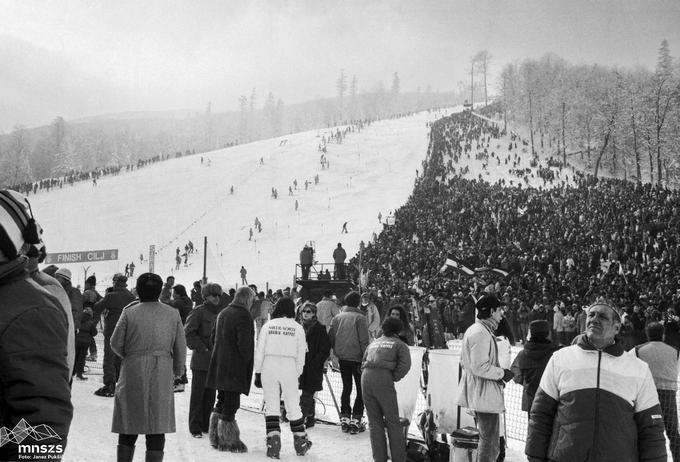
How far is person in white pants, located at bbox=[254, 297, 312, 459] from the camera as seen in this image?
20.0 ft

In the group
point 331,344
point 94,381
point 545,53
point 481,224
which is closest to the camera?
point 331,344

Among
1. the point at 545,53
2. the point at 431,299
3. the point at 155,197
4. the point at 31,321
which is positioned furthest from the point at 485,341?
the point at 545,53

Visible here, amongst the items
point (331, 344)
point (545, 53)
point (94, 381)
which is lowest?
point (94, 381)

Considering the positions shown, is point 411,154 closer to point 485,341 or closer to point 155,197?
point 155,197

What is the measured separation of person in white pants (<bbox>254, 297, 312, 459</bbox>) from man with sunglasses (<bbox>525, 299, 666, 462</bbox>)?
3284 mm

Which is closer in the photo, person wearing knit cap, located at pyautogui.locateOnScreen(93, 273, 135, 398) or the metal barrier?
the metal barrier

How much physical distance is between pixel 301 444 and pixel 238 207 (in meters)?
41.8

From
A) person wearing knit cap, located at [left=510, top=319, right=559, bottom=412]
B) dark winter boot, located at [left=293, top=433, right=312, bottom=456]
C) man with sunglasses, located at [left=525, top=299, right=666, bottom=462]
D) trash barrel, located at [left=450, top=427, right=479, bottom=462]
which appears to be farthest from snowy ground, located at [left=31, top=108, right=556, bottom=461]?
man with sunglasses, located at [left=525, top=299, right=666, bottom=462]

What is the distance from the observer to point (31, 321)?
1.76m

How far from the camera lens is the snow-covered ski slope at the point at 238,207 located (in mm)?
37000

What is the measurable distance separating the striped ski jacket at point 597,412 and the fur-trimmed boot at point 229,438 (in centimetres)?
365

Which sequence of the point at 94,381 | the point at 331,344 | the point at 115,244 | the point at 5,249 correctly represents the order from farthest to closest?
the point at 115,244 → the point at 94,381 → the point at 331,344 → the point at 5,249

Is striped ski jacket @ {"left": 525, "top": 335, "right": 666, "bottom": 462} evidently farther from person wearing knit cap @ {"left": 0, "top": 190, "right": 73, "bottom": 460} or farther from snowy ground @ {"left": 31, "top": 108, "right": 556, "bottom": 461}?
snowy ground @ {"left": 31, "top": 108, "right": 556, "bottom": 461}

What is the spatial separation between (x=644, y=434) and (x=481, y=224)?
2640 centimetres
